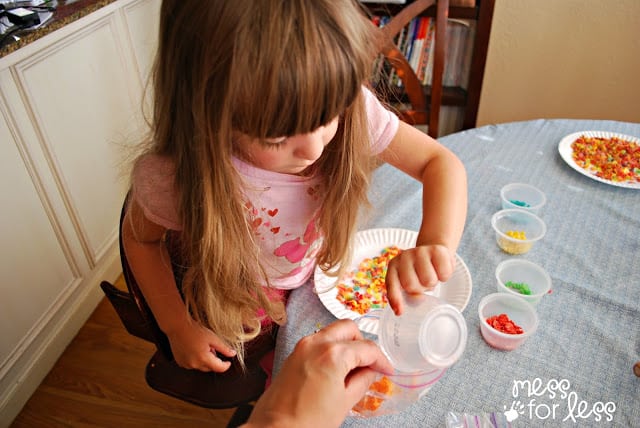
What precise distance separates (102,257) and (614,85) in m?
2.12

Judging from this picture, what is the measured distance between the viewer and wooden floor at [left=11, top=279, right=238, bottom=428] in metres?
1.47

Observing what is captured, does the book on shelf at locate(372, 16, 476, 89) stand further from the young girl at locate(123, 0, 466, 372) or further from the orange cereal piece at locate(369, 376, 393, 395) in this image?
the orange cereal piece at locate(369, 376, 393, 395)

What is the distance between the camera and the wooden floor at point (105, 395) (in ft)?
4.83

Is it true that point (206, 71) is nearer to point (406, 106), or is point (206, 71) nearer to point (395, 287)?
point (395, 287)

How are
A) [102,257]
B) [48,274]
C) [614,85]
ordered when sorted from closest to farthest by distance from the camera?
[48,274], [102,257], [614,85]

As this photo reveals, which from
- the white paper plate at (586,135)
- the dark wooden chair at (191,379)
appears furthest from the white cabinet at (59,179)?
the white paper plate at (586,135)

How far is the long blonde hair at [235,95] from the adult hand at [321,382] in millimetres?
236

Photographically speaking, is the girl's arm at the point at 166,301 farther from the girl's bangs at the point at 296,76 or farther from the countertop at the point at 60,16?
the countertop at the point at 60,16

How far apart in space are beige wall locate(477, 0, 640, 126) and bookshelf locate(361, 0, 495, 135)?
9cm

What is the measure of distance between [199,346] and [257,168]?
0.32 metres

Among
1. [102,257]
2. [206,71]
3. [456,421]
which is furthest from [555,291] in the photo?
[102,257]

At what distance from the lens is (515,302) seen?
0.76m

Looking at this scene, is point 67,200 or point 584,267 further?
point 67,200

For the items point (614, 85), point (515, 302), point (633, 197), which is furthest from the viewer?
point (614, 85)
